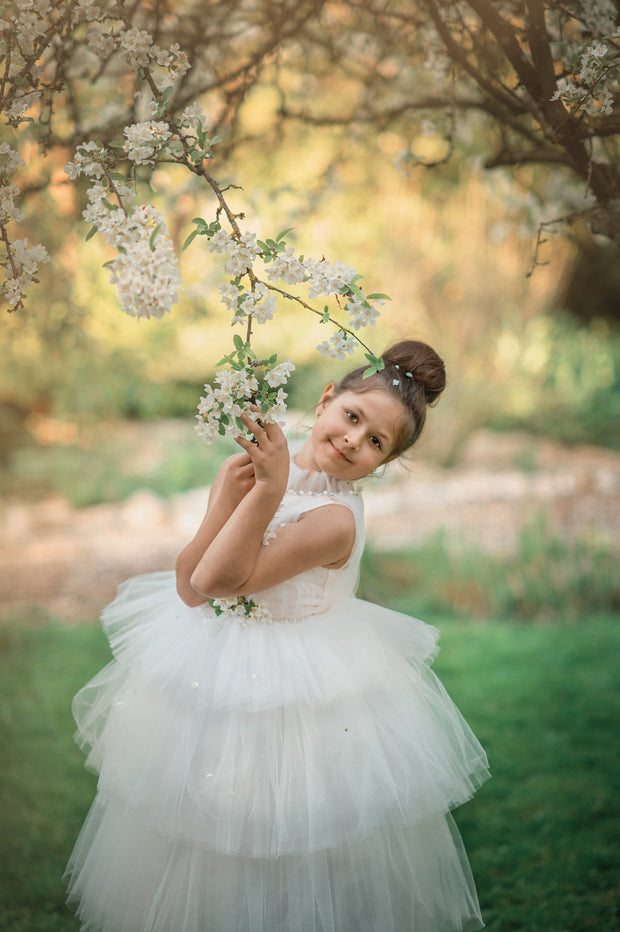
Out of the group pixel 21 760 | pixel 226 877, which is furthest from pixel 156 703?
pixel 21 760

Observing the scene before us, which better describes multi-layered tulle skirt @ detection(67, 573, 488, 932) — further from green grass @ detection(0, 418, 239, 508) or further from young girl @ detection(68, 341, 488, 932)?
green grass @ detection(0, 418, 239, 508)

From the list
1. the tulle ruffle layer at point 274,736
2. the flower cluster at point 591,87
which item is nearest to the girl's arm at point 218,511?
the tulle ruffle layer at point 274,736

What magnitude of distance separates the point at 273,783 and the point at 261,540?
52 centimetres

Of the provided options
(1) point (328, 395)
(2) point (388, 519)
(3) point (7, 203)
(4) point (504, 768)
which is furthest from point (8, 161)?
(2) point (388, 519)

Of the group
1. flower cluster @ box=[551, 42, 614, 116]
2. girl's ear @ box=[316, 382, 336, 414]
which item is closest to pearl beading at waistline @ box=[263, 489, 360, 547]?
girl's ear @ box=[316, 382, 336, 414]

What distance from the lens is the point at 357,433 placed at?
179 cm

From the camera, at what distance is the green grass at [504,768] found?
2650mm

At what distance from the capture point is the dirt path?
227 inches

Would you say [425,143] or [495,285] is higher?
[425,143]

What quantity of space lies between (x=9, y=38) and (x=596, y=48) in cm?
117

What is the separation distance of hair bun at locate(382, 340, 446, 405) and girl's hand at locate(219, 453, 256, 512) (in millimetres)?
466

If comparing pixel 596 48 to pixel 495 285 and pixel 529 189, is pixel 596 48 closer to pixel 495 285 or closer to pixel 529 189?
pixel 529 189

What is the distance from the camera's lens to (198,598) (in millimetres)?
1809

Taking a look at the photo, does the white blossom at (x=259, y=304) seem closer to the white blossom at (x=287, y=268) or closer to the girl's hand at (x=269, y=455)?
the white blossom at (x=287, y=268)
